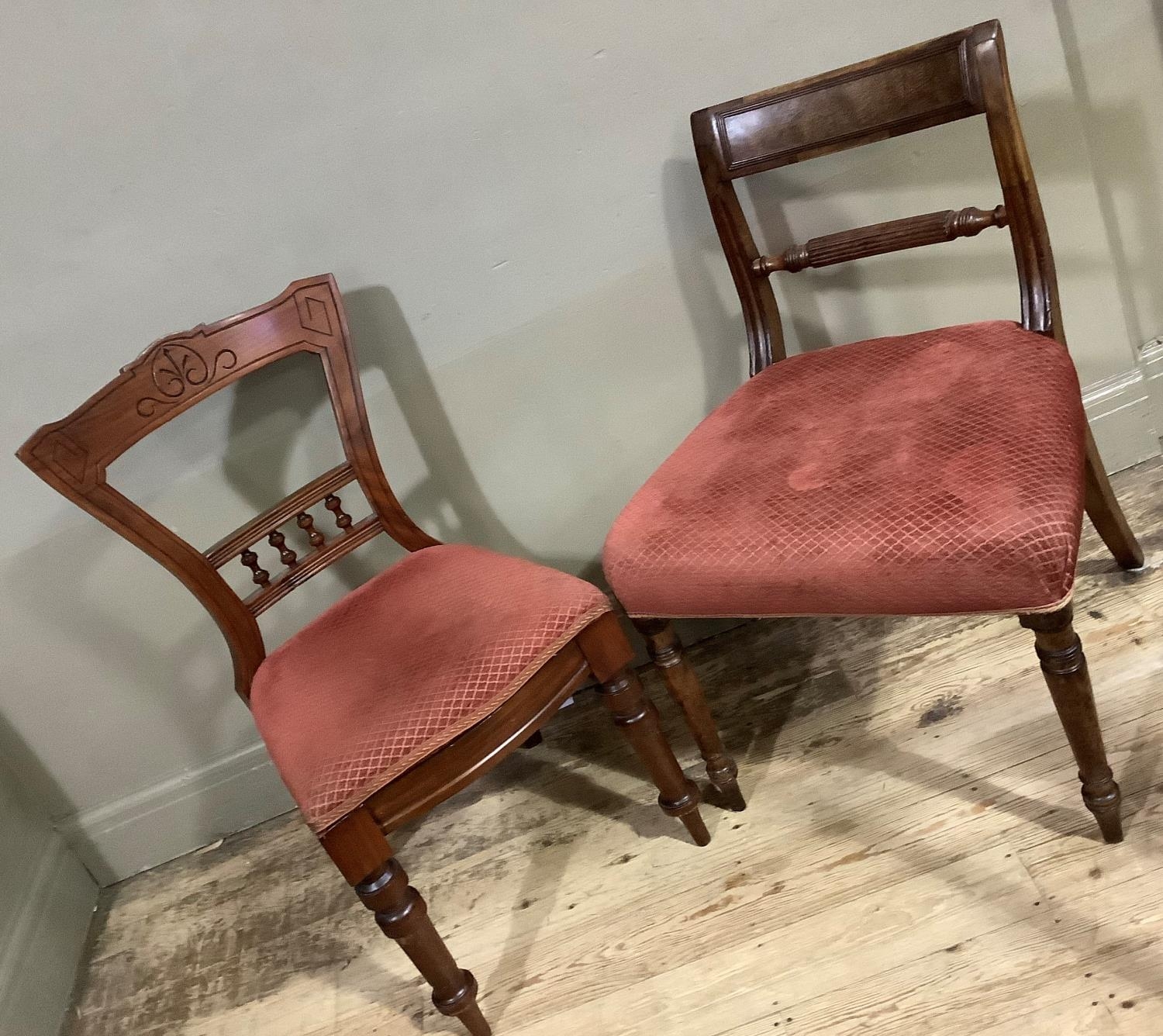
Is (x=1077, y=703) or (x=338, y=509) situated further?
(x=338, y=509)

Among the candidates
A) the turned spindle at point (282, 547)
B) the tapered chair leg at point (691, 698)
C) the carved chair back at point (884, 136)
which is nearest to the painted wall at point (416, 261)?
the carved chair back at point (884, 136)

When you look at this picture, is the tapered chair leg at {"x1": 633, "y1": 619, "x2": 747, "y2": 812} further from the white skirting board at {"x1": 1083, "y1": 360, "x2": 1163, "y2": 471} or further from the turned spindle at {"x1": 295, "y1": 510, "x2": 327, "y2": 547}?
the white skirting board at {"x1": 1083, "y1": 360, "x2": 1163, "y2": 471}

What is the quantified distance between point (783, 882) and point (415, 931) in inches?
21.6

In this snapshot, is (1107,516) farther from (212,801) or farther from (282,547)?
(212,801)

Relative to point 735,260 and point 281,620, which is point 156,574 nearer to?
point 281,620

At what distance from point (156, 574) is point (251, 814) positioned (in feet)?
1.81

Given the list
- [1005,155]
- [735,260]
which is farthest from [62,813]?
[1005,155]

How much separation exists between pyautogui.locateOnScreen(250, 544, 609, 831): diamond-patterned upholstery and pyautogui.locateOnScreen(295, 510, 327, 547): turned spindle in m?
0.13

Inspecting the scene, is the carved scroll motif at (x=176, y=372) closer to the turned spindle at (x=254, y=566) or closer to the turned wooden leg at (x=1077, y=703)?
the turned spindle at (x=254, y=566)

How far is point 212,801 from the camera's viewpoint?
1.86m

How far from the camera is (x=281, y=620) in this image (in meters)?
1.76

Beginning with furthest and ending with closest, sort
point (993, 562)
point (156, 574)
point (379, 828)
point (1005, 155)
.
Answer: point (156, 574)
point (1005, 155)
point (379, 828)
point (993, 562)

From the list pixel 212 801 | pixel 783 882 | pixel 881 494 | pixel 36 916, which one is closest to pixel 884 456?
pixel 881 494

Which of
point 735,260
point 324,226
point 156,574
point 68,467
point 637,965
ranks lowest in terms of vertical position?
point 637,965
